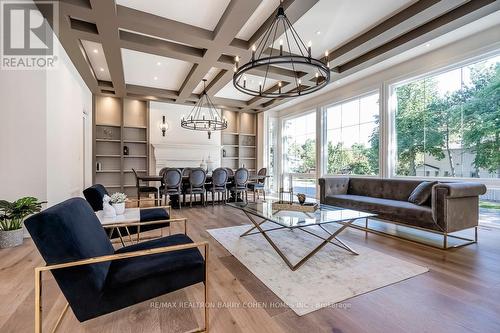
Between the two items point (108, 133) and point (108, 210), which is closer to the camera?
point (108, 210)

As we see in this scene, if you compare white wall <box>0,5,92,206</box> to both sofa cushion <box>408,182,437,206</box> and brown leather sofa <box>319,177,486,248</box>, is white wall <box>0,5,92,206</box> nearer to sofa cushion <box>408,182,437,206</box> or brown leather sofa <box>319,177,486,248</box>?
brown leather sofa <box>319,177,486,248</box>

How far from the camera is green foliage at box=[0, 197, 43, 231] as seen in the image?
297cm

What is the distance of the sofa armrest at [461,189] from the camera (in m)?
2.93

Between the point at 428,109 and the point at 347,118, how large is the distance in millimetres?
2004

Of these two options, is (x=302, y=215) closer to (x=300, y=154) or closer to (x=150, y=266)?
(x=150, y=266)

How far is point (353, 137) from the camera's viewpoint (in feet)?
21.4

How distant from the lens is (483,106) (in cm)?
413

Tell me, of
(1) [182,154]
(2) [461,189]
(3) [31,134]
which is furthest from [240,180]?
(2) [461,189]

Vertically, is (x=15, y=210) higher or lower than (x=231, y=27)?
lower

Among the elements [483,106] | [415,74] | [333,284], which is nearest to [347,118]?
[415,74]

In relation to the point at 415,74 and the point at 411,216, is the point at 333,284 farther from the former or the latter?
the point at 415,74

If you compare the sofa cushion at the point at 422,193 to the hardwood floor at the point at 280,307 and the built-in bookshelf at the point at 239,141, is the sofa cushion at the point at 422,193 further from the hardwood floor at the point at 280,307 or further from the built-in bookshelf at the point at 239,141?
the built-in bookshelf at the point at 239,141
